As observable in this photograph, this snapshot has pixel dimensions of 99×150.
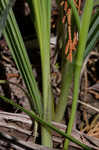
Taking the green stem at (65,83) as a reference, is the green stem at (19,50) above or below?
above

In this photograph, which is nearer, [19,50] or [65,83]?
[19,50]

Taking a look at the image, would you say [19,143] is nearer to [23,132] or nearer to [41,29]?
[23,132]

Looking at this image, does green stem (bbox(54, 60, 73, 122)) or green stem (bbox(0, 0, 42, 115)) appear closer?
green stem (bbox(0, 0, 42, 115))

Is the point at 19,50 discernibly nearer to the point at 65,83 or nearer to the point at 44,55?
the point at 44,55

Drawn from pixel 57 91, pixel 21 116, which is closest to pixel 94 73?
pixel 57 91

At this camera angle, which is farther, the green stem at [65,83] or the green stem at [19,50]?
the green stem at [65,83]

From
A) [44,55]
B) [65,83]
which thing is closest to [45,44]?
[44,55]

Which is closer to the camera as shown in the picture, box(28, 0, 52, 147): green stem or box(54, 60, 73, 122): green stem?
box(28, 0, 52, 147): green stem

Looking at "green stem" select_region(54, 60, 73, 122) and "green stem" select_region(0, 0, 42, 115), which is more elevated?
"green stem" select_region(0, 0, 42, 115)

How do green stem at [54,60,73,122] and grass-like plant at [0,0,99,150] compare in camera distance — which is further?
green stem at [54,60,73,122]

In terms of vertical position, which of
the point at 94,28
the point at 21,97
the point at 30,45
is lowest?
the point at 21,97

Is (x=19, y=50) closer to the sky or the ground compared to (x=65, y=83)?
closer to the sky
